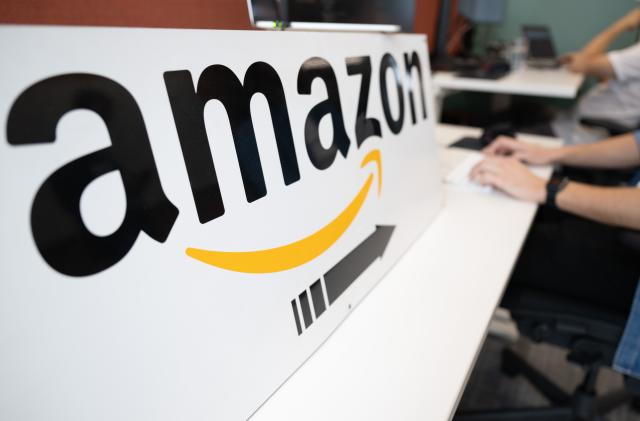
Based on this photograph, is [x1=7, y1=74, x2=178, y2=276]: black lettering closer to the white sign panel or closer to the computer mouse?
the white sign panel

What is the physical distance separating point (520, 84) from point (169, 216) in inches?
86.6

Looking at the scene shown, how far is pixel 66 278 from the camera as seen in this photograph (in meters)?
0.29

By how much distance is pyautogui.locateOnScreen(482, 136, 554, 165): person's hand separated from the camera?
1.10 meters

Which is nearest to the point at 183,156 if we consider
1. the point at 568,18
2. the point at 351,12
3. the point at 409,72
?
the point at 409,72

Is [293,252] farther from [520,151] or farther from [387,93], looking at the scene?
[520,151]

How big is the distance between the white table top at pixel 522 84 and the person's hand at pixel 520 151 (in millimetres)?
1062

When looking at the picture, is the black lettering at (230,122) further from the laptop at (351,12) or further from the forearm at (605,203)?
the forearm at (605,203)

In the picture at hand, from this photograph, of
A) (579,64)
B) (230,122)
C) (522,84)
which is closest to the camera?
(230,122)

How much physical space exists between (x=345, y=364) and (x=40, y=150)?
387mm

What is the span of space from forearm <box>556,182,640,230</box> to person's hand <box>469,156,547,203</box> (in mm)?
47

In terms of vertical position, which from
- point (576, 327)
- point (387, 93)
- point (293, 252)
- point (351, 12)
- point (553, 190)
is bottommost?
point (576, 327)

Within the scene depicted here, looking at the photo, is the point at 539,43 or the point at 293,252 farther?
the point at 539,43

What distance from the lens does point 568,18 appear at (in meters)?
3.08

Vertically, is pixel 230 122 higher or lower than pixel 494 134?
higher
